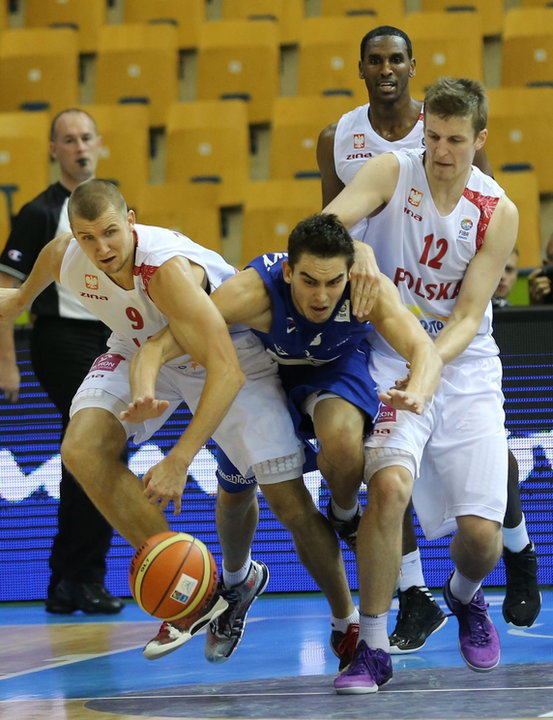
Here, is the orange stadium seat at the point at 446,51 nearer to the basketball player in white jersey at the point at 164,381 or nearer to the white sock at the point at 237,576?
the basketball player in white jersey at the point at 164,381

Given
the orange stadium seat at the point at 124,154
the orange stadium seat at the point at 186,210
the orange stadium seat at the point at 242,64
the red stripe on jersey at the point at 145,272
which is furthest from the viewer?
the orange stadium seat at the point at 242,64

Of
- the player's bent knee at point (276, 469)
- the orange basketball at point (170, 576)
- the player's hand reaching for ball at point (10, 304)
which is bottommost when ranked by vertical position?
the orange basketball at point (170, 576)

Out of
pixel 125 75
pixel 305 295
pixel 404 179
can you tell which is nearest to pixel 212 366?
pixel 305 295

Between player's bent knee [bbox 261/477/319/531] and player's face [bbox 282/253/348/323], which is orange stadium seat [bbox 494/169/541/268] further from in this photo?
player's face [bbox 282/253/348/323]

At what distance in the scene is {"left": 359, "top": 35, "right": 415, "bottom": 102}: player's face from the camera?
544cm

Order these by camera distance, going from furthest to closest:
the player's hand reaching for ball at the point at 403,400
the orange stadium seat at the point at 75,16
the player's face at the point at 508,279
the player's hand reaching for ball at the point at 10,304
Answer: the orange stadium seat at the point at 75,16 → the player's face at the point at 508,279 → the player's hand reaching for ball at the point at 10,304 → the player's hand reaching for ball at the point at 403,400

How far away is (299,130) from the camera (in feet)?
32.2

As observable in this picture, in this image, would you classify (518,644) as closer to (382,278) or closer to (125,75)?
(382,278)

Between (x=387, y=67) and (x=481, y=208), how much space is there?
117 centimetres

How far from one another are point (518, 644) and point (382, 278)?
1801 mm

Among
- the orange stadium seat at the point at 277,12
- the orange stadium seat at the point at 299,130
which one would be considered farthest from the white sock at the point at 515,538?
the orange stadium seat at the point at 277,12

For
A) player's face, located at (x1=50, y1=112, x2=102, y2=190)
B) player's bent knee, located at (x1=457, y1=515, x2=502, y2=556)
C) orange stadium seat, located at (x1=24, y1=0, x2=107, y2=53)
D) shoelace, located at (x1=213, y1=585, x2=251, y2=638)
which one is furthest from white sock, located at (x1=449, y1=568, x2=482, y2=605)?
orange stadium seat, located at (x1=24, y1=0, x2=107, y2=53)

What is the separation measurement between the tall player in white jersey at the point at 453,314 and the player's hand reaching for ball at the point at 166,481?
0.69 metres

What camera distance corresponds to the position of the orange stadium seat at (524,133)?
9.48m
